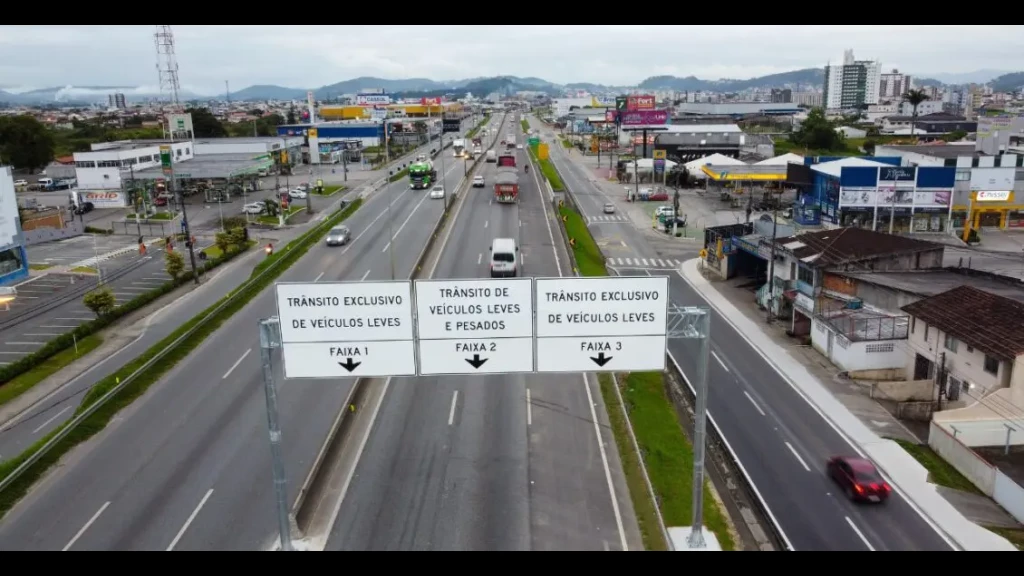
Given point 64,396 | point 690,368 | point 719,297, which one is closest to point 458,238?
point 719,297

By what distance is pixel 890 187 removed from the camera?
56.3 metres

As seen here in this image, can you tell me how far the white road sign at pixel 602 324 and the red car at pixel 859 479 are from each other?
855 centimetres

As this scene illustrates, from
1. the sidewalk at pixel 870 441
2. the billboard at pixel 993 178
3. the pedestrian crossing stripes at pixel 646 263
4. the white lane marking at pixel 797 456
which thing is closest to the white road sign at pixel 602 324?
the white lane marking at pixel 797 456

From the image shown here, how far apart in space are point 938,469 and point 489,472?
44.8ft

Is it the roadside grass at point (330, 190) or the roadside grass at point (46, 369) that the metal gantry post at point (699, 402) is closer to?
the roadside grass at point (46, 369)

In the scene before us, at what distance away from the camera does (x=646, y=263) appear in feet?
161

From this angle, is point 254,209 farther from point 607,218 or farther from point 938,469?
point 938,469

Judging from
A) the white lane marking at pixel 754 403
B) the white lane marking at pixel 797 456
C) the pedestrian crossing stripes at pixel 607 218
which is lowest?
the white lane marking at pixel 797 456

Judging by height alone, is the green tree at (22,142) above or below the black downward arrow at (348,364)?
above

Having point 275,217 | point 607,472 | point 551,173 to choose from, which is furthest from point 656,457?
point 551,173

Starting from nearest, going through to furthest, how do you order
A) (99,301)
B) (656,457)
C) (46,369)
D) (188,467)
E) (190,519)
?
(190,519) → (188,467) → (656,457) → (46,369) → (99,301)

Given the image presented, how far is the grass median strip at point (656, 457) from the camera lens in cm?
1781

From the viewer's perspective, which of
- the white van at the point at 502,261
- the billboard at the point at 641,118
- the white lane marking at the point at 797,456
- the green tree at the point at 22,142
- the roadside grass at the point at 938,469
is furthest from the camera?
the billboard at the point at 641,118
